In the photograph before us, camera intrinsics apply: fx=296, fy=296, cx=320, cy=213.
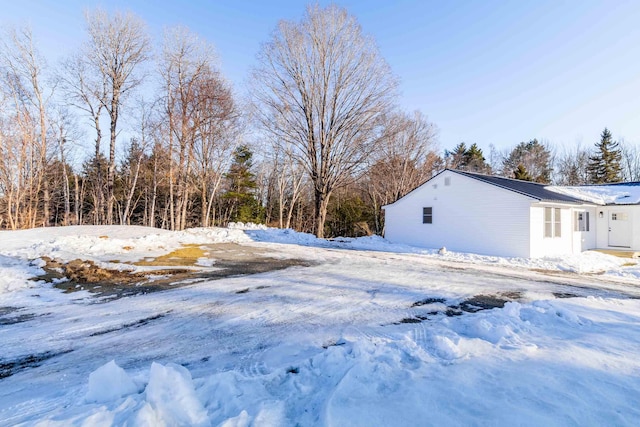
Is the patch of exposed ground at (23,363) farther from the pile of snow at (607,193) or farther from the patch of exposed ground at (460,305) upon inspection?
the pile of snow at (607,193)

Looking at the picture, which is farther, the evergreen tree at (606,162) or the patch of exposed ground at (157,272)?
the evergreen tree at (606,162)

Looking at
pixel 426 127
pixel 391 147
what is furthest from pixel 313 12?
pixel 426 127

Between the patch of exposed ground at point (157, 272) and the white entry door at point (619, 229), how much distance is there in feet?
56.7

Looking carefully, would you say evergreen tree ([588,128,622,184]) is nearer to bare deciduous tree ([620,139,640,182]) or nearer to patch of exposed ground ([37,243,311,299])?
bare deciduous tree ([620,139,640,182])

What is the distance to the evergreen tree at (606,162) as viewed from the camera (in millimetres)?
34594

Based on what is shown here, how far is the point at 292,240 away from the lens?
16.7 metres

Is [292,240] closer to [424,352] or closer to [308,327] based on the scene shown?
[308,327]

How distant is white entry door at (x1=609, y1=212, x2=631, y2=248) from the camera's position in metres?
15.4

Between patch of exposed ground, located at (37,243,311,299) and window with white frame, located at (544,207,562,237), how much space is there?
36.6 feet

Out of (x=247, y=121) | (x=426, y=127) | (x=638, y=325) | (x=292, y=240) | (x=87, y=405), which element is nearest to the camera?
(x=87, y=405)

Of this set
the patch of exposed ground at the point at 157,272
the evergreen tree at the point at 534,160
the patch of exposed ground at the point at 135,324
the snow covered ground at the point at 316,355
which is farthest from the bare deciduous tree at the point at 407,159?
the patch of exposed ground at the point at 135,324

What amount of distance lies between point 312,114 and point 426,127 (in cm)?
1325

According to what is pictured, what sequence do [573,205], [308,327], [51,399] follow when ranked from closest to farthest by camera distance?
[51,399]
[308,327]
[573,205]

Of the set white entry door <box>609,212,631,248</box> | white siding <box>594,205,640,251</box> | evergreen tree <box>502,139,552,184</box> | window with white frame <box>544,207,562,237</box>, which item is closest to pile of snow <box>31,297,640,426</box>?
window with white frame <box>544,207,562,237</box>
